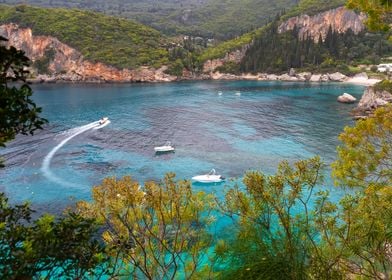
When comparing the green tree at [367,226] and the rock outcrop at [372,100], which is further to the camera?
the rock outcrop at [372,100]

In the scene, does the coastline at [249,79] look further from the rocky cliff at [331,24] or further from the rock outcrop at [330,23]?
the rock outcrop at [330,23]

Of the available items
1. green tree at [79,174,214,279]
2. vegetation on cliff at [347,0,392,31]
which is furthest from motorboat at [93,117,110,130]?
vegetation on cliff at [347,0,392,31]

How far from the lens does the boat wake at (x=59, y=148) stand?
46097 mm

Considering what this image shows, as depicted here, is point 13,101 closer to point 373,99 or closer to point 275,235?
point 275,235

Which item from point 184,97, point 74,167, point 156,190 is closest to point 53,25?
point 184,97

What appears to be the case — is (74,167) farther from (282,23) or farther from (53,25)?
(282,23)

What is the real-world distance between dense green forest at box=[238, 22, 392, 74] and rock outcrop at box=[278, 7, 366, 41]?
18.4 meters

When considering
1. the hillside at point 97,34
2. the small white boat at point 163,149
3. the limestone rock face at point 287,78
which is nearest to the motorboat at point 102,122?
the small white boat at point 163,149

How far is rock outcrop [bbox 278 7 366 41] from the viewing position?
193650mm

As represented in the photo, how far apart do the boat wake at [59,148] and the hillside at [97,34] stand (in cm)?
8378

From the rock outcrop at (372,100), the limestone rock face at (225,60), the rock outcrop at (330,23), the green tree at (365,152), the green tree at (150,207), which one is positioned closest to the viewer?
the green tree at (150,207)

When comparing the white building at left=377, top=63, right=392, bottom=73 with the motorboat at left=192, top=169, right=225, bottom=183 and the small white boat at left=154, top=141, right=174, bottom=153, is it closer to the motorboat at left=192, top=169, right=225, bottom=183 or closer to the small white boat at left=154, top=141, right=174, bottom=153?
the small white boat at left=154, top=141, right=174, bottom=153

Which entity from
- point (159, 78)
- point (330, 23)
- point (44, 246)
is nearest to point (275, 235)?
point (44, 246)

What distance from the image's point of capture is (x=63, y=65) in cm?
15862
